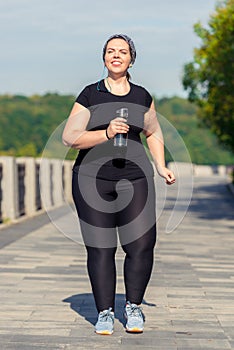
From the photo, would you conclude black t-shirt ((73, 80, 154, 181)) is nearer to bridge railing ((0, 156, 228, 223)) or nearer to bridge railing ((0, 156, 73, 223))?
bridge railing ((0, 156, 228, 223))

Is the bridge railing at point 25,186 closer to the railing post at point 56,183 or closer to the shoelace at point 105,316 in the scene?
the railing post at point 56,183

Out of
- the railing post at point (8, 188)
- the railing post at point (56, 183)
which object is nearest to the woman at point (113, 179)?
the railing post at point (8, 188)

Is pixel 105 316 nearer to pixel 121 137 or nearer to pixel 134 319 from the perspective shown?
pixel 134 319

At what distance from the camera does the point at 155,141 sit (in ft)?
19.0

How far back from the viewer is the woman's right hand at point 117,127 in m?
5.30

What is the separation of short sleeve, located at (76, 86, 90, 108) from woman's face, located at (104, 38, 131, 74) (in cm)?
21

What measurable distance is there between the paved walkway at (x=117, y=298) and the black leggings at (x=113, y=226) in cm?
33

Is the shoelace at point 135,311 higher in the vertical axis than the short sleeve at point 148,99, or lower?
lower

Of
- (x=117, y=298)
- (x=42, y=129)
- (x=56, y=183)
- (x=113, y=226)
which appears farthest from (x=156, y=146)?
(x=42, y=129)

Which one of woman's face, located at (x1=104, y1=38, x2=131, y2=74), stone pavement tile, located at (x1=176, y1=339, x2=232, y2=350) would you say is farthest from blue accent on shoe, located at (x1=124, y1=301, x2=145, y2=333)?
woman's face, located at (x1=104, y1=38, x2=131, y2=74)

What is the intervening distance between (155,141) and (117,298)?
6.16ft

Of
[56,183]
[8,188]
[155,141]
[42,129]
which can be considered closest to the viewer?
[155,141]

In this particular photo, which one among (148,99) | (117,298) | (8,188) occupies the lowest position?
(8,188)

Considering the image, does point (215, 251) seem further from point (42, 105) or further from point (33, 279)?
point (42, 105)
